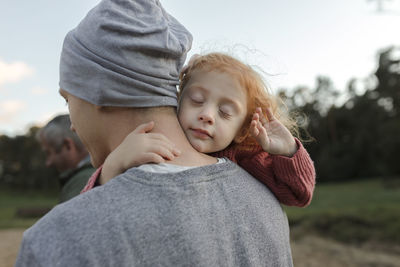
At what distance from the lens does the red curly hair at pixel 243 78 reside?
5.39 ft

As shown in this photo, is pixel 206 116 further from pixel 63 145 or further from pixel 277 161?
pixel 63 145

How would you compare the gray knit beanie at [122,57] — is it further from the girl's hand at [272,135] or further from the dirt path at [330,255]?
the dirt path at [330,255]

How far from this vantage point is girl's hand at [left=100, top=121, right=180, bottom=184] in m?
1.31

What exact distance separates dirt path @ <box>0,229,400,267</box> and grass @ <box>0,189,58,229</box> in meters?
6.49

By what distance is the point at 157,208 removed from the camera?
1145 mm

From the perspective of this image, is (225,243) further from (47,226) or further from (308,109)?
(308,109)

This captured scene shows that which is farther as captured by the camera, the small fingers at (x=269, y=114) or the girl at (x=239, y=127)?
the small fingers at (x=269, y=114)

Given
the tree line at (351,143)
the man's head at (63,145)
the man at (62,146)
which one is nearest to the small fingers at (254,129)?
the man at (62,146)

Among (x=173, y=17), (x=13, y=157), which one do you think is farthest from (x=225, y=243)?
(x=13, y=157)

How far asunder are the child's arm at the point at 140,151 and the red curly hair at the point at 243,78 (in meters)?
0.37

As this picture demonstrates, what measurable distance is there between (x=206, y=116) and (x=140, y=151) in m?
0.33

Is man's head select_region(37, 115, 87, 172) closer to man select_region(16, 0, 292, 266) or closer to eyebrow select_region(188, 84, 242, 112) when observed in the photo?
man select_region(16, 0, 292, 266)

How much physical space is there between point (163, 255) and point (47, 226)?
32cm

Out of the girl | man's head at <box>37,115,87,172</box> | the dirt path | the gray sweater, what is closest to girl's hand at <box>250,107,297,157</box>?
the girl
